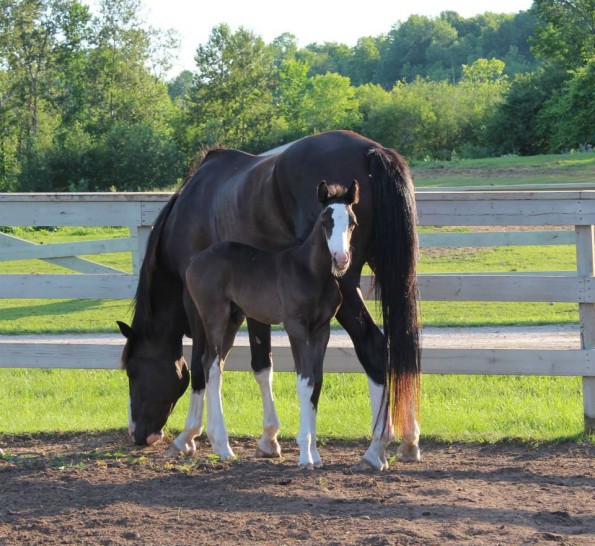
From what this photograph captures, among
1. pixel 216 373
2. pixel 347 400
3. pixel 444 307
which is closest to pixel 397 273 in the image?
pixel 216 373

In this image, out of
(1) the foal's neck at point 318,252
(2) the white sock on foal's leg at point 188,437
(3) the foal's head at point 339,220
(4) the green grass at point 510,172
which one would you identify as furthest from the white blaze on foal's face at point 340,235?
(4) the green grass at point 510,172

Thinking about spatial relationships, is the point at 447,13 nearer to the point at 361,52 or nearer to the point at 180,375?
the point at 361,52

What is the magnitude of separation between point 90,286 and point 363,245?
2224 millimetres

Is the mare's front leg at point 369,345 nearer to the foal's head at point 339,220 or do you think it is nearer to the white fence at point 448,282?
the foal's head at point 339,220

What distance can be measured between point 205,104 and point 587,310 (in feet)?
157

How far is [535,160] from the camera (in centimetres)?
3073

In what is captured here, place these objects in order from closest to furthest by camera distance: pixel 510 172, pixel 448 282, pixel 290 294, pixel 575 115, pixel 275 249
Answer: pixel 290 294
pixel 275 249
pixel 448 282
pixel 510 172
pixel 575 115

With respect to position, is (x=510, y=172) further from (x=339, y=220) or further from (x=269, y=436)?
(x=339, y=220)

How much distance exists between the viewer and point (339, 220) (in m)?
4.90

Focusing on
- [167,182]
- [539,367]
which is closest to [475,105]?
[167,182]

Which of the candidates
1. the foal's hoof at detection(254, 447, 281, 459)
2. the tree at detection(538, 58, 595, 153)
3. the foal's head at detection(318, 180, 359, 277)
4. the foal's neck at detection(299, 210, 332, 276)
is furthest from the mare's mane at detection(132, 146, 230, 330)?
the tree at detection(538, 58, 595, 153)

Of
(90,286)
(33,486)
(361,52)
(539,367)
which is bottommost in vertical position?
(33,486)

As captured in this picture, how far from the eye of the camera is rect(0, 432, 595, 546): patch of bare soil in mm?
4090

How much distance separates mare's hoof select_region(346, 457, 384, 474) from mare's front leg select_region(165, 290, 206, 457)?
48.4 inches
